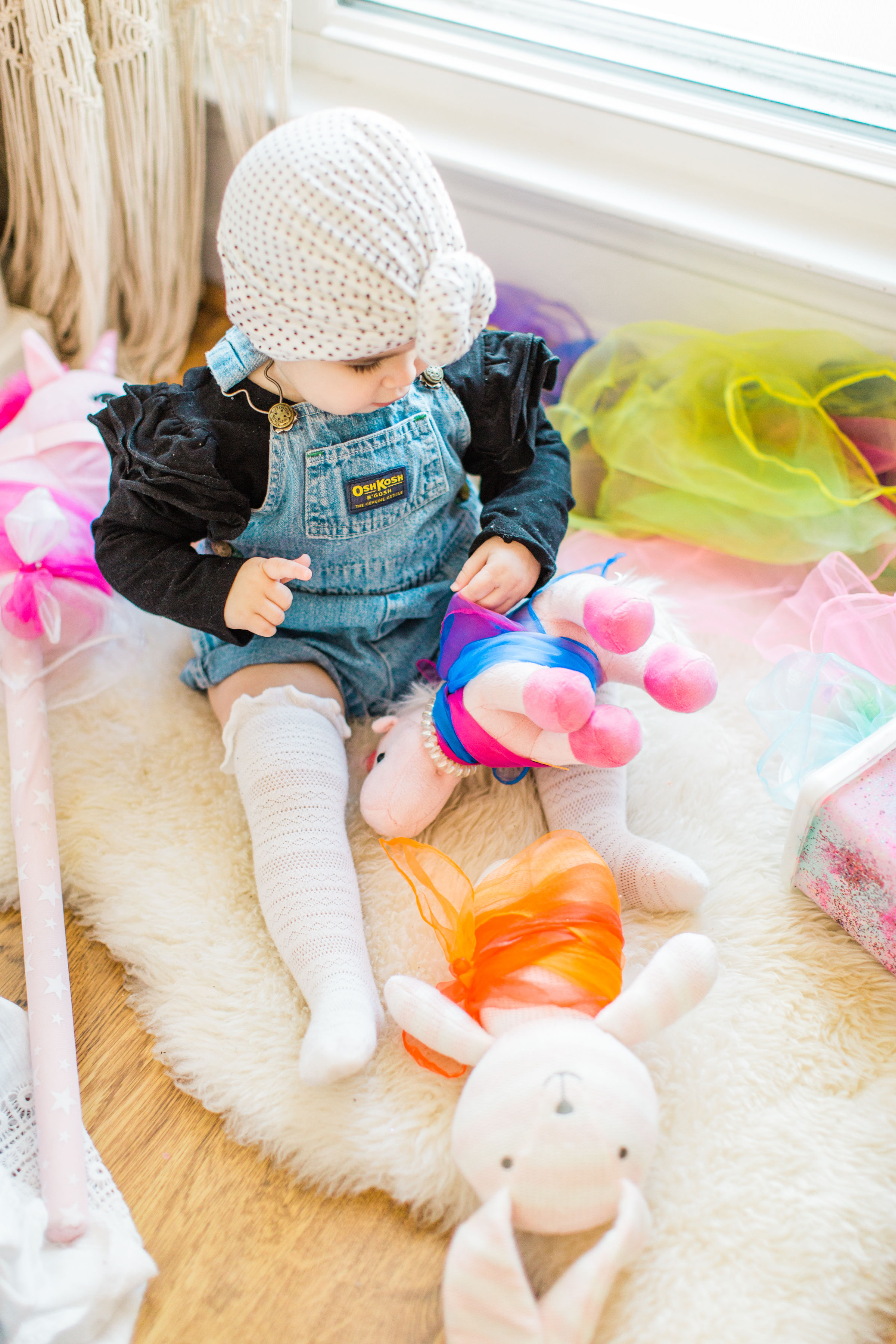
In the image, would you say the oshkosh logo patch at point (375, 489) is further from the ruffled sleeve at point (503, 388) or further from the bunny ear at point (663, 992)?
the bunny ear at point (663, 992)

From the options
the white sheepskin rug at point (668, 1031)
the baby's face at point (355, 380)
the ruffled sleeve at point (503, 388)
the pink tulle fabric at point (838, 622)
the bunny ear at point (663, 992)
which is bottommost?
the white sheepskin rug at point (668, 1031)

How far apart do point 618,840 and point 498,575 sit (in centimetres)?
24

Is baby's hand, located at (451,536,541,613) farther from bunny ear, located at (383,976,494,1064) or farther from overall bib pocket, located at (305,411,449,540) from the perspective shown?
bunny ear, located at (383,976,494,1064)

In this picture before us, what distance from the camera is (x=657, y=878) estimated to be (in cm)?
79

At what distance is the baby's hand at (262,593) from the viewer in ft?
2.51

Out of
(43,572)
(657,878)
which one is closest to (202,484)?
(43,572)

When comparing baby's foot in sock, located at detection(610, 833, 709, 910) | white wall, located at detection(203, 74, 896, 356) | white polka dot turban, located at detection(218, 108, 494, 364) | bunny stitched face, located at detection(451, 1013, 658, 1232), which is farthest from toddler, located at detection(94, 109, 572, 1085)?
white wall, located at detection(203, 74, 896, 356)

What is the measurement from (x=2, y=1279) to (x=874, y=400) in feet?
3.44

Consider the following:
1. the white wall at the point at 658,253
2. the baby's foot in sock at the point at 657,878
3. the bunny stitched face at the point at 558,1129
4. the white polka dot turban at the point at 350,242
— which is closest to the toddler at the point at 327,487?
the white polka dot turban at the point at 350,242

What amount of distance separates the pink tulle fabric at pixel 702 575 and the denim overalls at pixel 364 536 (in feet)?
0.52

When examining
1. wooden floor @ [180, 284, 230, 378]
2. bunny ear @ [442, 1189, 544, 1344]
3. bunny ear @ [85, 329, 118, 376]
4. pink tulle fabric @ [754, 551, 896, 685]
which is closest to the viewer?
bunny ear @ [442, 1189, 544, 1344]

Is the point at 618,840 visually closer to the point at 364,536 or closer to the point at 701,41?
the point at 364,536

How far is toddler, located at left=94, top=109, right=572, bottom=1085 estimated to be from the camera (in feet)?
2.04

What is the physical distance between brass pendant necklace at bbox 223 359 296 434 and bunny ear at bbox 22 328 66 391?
1.24ft
